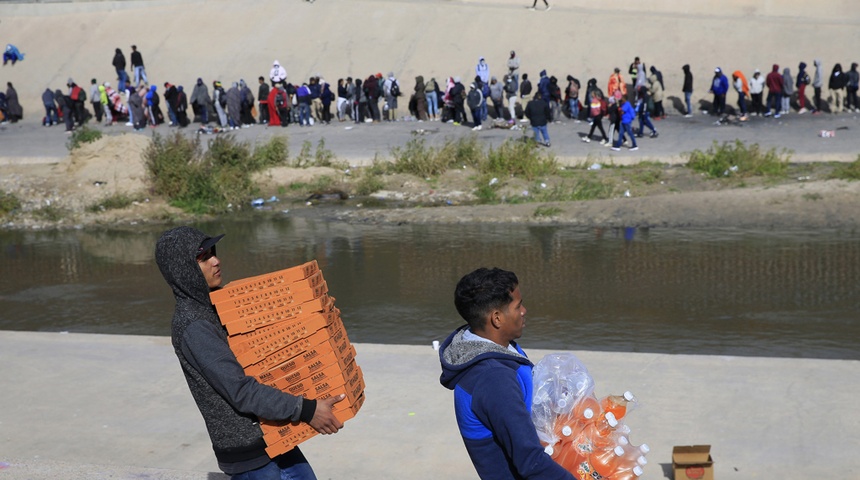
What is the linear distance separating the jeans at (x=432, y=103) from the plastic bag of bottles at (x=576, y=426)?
23.4 m

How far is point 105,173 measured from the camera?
62.9 feet

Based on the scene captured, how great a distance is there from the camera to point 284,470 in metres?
3.77

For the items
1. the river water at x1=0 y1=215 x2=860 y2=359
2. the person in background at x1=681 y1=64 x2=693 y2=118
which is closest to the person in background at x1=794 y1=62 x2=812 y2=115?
the person in background at x1=681 y1=64 x2=693 y2=118

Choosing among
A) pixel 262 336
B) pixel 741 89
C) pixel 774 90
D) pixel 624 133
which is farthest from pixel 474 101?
pixel 262 336

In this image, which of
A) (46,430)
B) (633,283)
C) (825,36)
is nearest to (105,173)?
(633,283)

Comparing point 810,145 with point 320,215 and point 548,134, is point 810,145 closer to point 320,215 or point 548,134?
point 548,134

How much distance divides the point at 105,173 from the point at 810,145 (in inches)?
568

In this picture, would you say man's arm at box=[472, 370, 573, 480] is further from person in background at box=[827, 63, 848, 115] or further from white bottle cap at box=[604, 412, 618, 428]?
person in background at box=[827, 63, 848, 115]

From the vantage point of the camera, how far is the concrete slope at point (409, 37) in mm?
28734

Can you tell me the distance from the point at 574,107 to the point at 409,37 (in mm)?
9234

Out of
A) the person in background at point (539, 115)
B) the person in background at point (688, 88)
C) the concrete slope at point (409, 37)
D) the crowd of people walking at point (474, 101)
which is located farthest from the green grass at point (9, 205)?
the person in background at point (688, 88)

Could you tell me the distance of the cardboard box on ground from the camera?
5.07m

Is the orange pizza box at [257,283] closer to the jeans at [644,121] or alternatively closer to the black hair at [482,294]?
the black hair at [482,294]

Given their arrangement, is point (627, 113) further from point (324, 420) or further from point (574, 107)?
point (324, 420)
